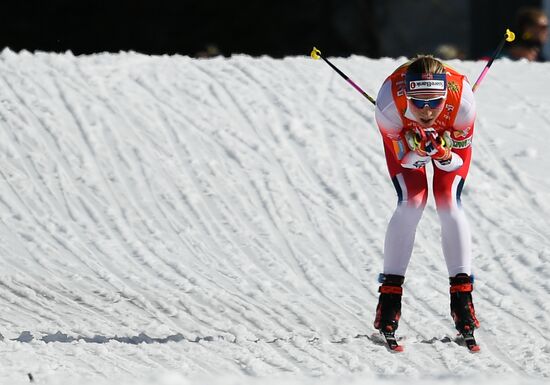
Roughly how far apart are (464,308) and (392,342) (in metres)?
0.38

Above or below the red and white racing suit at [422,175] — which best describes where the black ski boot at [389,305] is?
below

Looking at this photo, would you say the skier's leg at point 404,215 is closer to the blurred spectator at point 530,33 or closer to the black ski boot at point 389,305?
the black ski boot at point 389,305

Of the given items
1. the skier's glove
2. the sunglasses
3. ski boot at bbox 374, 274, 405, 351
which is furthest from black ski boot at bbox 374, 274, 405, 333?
the sunglasses

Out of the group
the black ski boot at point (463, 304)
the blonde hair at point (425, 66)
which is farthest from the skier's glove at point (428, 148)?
the black ski boot at point (463, 304)

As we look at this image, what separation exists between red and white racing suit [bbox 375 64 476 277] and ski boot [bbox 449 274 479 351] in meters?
0.05

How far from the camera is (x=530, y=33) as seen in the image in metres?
9.93

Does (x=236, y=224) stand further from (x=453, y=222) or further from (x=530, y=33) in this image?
(x=530, y=33)

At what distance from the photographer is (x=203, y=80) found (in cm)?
1079

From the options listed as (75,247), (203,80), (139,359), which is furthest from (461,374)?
(203,80)

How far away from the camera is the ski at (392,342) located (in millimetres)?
6477

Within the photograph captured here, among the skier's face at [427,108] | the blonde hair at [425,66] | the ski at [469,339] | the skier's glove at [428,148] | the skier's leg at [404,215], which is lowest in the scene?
the ski at [469,339]

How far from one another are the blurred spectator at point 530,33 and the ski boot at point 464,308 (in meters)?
3.74

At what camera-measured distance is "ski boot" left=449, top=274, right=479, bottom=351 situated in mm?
6520

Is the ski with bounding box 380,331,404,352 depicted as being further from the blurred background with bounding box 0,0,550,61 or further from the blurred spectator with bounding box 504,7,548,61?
the blurred background with bounding box 0,0,550,61
